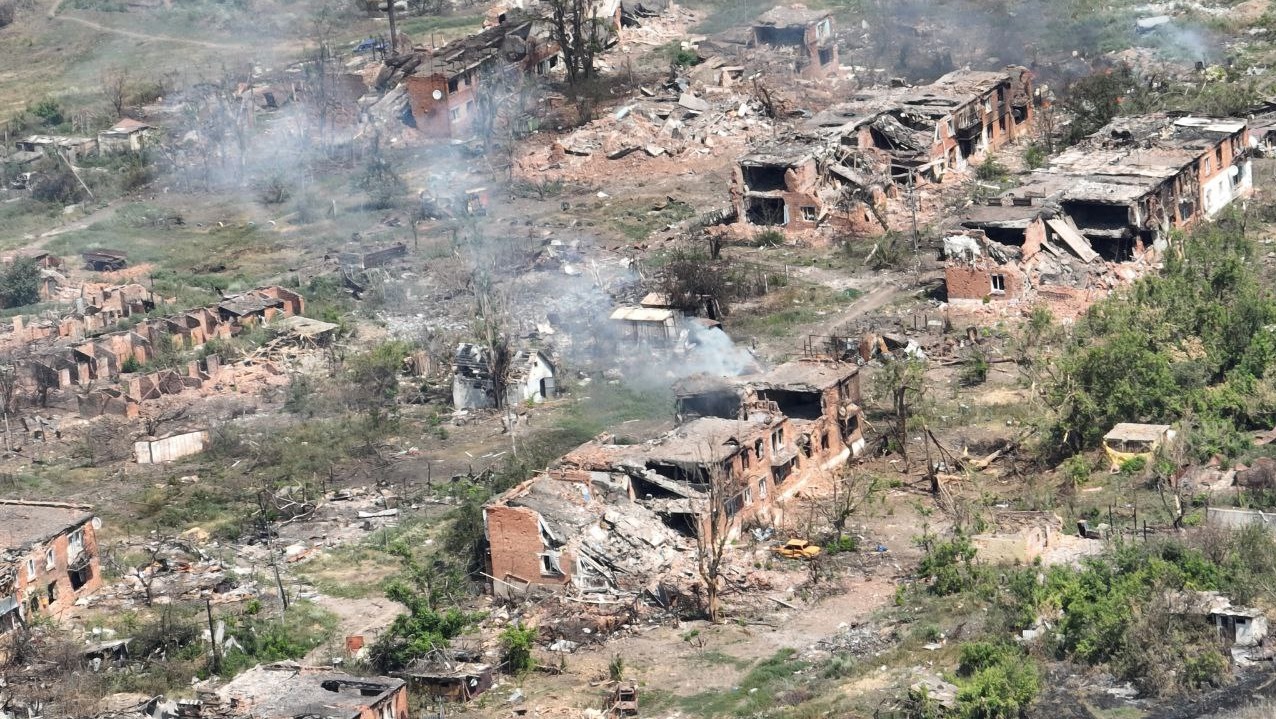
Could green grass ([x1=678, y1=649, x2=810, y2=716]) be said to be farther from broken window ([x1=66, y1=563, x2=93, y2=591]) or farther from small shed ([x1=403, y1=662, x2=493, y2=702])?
broken window ([x1=66, y1=563, x2=93, y2=591])

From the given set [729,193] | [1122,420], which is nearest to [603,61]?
[729,193]

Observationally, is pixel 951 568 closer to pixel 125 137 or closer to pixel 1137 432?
pixel 1137 432

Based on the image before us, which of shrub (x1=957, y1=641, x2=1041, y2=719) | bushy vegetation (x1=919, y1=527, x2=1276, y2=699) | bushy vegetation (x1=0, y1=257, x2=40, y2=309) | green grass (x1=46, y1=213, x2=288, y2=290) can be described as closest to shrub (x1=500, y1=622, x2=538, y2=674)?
bushy vegetation (x1=919, y1=527, x2=1276, y2=699)

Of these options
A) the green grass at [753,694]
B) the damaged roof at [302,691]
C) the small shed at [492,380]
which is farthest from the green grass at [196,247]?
the green grass at [753,694]

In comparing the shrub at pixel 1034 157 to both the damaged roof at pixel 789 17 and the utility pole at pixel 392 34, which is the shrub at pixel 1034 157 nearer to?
the damaged roof at pixel 789 17

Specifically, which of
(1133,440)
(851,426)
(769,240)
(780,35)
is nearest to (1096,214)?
(769,240)
